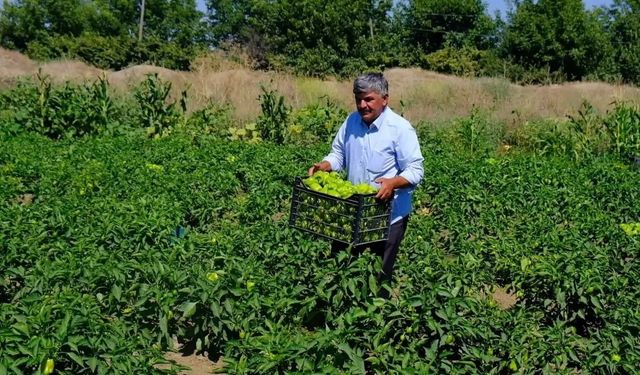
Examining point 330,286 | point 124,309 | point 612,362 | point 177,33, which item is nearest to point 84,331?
point 124,309

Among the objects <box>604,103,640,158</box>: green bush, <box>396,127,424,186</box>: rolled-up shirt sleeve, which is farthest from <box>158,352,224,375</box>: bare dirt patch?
<box>604,103,640,158</box>: green bush

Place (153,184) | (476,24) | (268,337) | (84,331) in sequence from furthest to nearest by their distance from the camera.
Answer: (476,24)
(153,184)
(268,337)
(84,331)

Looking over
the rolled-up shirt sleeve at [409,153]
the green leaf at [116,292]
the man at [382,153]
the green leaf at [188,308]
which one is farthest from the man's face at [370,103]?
the green leaf at [116,292]

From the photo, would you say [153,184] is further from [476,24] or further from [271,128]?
[476,24]

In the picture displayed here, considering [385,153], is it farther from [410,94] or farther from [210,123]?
[410,94]

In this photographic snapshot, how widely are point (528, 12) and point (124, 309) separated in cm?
3816

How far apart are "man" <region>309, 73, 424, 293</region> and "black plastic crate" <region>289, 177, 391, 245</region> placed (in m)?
0.14

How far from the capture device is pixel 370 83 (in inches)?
178

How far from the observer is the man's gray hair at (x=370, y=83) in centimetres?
451

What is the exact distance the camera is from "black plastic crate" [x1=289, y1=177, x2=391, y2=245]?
4.26 m

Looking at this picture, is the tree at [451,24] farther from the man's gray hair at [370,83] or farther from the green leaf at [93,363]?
the green leaf at [93,363]

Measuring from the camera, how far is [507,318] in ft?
14.2

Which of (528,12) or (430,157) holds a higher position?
(528,12)

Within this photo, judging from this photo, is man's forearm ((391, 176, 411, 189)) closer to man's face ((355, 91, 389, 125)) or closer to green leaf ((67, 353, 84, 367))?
man's face ((355, 91, 389, 125))
